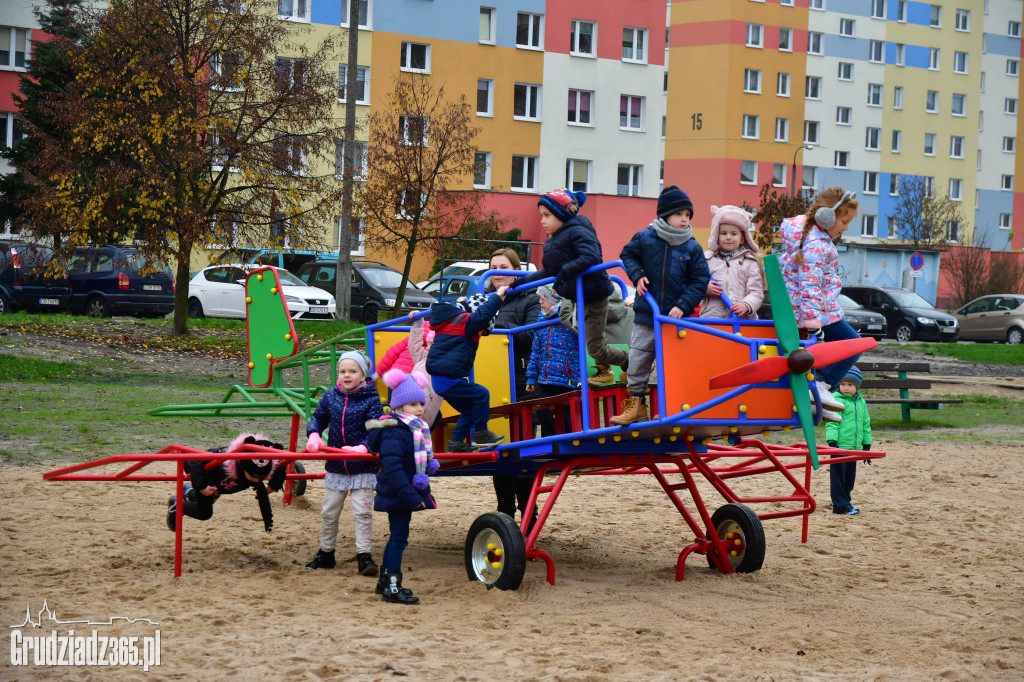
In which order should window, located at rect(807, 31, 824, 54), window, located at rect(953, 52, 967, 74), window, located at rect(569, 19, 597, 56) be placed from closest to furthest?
window, located at rect(569, 19, 597, 56) → window, located at rect(807, 31, 824, 54) → window, located at rect(953, 52, 967, 74)

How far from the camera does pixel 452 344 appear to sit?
7.36 metres

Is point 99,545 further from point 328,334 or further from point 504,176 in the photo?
point 504,176

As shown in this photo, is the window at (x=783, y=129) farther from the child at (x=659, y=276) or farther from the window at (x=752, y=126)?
the child at (x=659, y=276)

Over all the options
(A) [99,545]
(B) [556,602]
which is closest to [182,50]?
(A) [99,545]

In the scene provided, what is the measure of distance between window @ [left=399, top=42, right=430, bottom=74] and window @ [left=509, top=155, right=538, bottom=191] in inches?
187

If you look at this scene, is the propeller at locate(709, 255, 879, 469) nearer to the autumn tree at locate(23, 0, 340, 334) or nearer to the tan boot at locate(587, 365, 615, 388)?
the tan boot at locate(587, 365, 615, 388)

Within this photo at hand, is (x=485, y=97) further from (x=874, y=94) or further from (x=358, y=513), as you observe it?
(x=358, y=513)

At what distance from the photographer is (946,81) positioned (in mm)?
64312

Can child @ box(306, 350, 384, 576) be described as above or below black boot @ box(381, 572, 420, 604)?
above

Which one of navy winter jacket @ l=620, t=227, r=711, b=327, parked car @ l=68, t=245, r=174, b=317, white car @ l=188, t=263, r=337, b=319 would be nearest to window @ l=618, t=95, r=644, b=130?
white car @ l=188, t=263, r=337, b=319

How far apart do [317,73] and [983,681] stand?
1985 centimetres

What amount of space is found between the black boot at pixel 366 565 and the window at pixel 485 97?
38.9m

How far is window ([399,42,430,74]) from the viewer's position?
44.0 m

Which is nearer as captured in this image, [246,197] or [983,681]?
[983,681]
